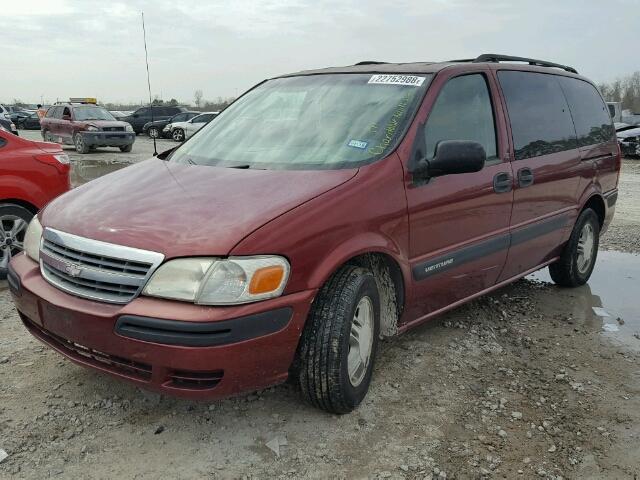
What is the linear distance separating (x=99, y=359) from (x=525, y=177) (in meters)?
3.00

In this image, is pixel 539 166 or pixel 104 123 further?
pixel 104 123

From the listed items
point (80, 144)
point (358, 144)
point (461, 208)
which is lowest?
point (80, 144)

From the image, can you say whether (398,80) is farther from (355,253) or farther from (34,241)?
(34,241)

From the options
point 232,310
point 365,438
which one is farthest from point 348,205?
point 365,438

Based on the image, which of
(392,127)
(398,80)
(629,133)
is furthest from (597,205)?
(629,133)

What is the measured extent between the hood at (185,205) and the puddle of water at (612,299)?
8.75 ft

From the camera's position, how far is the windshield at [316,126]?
3248 millimetres

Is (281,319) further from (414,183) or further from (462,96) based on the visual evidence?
(462,96)

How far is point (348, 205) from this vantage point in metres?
2.88

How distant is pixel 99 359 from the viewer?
2695 millimetres

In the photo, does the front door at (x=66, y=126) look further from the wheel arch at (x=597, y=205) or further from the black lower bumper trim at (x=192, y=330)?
the black lower bumper trim at (x=192, y=330)

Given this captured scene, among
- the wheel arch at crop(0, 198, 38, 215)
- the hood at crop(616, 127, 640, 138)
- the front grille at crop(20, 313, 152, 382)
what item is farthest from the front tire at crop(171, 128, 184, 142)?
the front grille at crop(20, 313, 152, 382)

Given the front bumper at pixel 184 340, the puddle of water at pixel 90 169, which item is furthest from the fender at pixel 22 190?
the puddle of water at pixel 90 169

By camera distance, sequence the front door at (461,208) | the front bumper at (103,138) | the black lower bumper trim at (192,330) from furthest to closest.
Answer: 1. the front bumper at (103,138)
2. the front door at (461,208)
3. the black lower bumper trim at (192,330)
